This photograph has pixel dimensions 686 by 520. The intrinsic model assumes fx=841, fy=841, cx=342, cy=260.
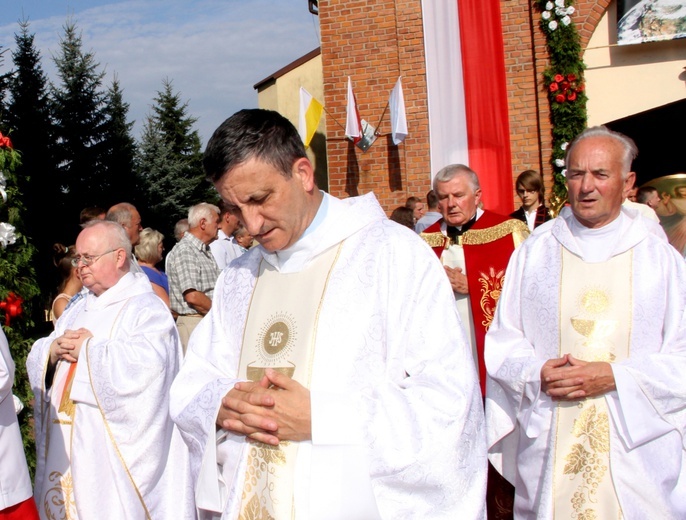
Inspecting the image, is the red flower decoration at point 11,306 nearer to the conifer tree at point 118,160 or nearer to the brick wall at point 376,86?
the brick wall at point 376,86

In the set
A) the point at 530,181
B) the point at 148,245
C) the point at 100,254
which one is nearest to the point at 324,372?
the point at 100,254

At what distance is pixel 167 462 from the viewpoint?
194 inches

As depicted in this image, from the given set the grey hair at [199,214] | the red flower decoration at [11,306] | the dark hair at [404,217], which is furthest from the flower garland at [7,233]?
the dark hair at [404,217]

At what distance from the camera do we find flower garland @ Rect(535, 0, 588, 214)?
1016cm

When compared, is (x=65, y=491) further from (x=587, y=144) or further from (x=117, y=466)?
(x=587, y=144)

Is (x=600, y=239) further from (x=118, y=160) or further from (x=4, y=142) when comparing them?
(x=118, y=160)

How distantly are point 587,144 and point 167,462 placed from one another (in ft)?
9.70

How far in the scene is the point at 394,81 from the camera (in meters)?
10.8

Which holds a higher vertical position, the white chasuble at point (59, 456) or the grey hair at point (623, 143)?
the grey hair at point (623, 143)

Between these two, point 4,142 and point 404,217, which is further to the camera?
point 404,217

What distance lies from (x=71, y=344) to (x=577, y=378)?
2.80m

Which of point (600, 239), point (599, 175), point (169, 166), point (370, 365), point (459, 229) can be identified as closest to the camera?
point (370, 365)

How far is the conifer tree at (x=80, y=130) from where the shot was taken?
24.3m

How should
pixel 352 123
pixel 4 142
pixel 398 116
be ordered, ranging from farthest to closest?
pixel 352 123 → pixel 398 116 → pixel 4 142
